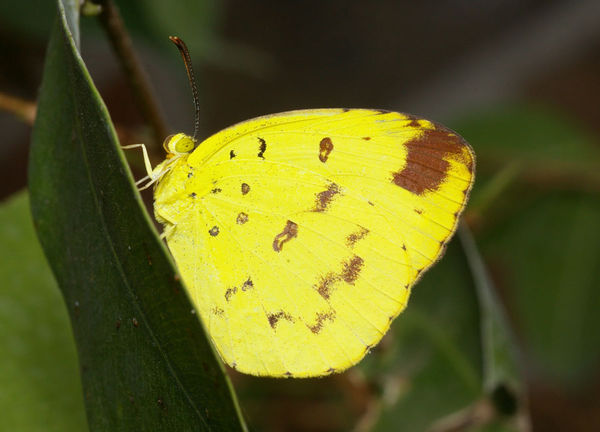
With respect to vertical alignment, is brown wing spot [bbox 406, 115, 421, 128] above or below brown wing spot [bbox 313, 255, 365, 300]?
above

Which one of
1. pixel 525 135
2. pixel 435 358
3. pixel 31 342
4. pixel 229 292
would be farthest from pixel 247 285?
pixel 525 135

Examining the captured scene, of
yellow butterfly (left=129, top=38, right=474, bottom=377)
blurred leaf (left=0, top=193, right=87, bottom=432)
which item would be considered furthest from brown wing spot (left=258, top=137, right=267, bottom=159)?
blurred leaf (left=0, top=193, right=87, bottom=432)

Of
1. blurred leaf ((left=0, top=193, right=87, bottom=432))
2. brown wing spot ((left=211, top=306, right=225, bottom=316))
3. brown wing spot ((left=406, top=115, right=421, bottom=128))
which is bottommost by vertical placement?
blurred leaf ((left=0, top=193, right=87, bottom=432))

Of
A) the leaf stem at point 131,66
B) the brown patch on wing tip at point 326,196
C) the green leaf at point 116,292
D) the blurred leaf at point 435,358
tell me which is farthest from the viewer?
the blurred leaf at point 435,358

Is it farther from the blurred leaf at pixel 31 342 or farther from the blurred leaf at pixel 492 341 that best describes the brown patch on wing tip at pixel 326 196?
the blurred leaf at pixel 31 342

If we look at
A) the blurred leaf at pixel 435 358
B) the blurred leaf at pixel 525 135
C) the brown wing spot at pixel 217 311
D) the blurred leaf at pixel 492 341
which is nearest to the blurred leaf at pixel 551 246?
the blurred leaf at pixel 525 135

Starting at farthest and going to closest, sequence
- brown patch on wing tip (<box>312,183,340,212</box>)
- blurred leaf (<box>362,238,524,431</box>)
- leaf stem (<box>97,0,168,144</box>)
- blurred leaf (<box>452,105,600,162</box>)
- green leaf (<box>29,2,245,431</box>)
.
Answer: blurred leaf (<box>452,105,600,162</box>) < blurred leaf (<box>362,238,524,431</box>) < brown patch on wing tip (<box>312,183,340,212</box>) < leaf stem (<box>97,0,168,144</box>) < green leaf (<box>29,2,245,431</box>)

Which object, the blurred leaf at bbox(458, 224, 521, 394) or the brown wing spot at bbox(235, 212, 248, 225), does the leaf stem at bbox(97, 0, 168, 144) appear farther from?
the blurred leaf at bbox(458, 224, 521, 394)

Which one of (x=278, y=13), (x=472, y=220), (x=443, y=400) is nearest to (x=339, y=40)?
(x=278, y=13)
